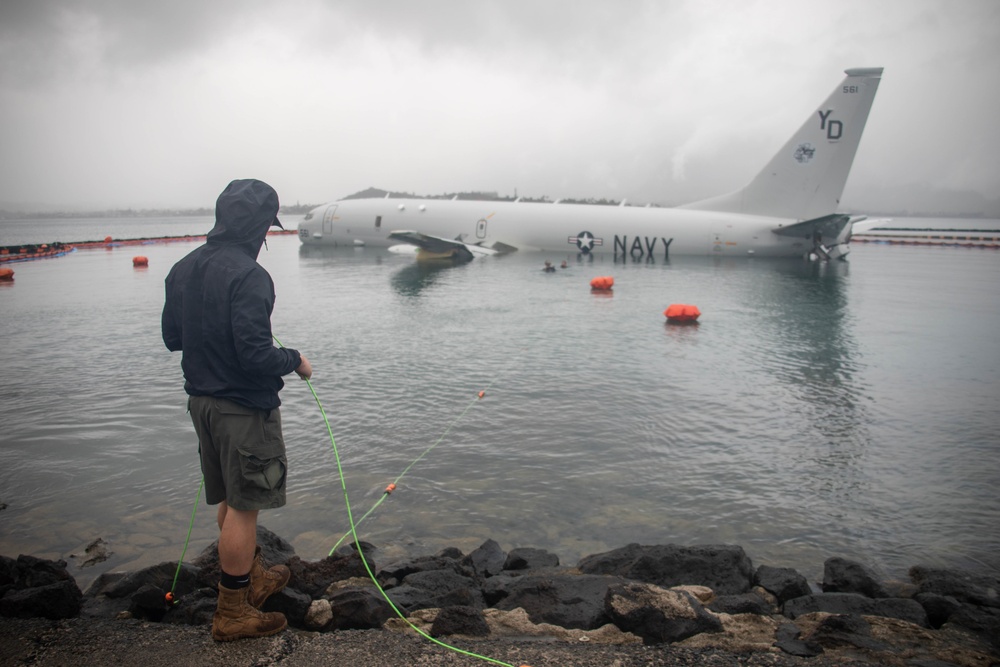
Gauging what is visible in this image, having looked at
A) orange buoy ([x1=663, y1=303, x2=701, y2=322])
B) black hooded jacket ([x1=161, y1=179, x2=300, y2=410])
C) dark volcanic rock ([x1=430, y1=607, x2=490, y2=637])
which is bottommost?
dark volcanic rock ([x1=430, y1=607, x2=490, y2=637])

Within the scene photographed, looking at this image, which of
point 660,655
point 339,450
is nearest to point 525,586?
point 660,655

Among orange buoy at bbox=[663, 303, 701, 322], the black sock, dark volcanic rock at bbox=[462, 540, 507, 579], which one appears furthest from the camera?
orange buoy at bbox=[663, 303, 701, 322]

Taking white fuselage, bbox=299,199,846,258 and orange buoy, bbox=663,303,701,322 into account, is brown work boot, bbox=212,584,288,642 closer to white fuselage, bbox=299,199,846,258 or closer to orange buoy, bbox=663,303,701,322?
orange buoy, bbox=663,303,701,322

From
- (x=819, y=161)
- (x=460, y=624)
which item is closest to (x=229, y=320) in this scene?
(x=460, y=624)

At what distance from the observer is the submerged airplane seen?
3303cm

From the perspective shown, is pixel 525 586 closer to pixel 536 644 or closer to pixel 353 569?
pixel 536 644

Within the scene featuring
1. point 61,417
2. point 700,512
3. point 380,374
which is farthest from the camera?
point 380,374

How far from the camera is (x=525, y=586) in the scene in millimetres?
4527

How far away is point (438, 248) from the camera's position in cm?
3684

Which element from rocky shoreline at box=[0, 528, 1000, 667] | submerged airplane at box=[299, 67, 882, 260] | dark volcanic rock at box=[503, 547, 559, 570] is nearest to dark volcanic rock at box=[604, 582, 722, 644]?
rocky shoreline at box=[0, 528, 1000, 667]

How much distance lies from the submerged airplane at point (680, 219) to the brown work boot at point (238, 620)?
32.5 meters

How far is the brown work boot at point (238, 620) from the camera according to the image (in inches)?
147

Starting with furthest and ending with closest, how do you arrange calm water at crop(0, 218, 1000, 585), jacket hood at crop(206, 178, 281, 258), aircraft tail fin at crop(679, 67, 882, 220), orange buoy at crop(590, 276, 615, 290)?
aircraft tail fin at crop(679, 67, 882, 220), orange buoy at crop(590, 276, 615, 290), calm water at crop(0, 218, 1000, 585), jacket hood at crop(206, 178, 281, 258)

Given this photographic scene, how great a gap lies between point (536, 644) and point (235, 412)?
2183 millimetres
